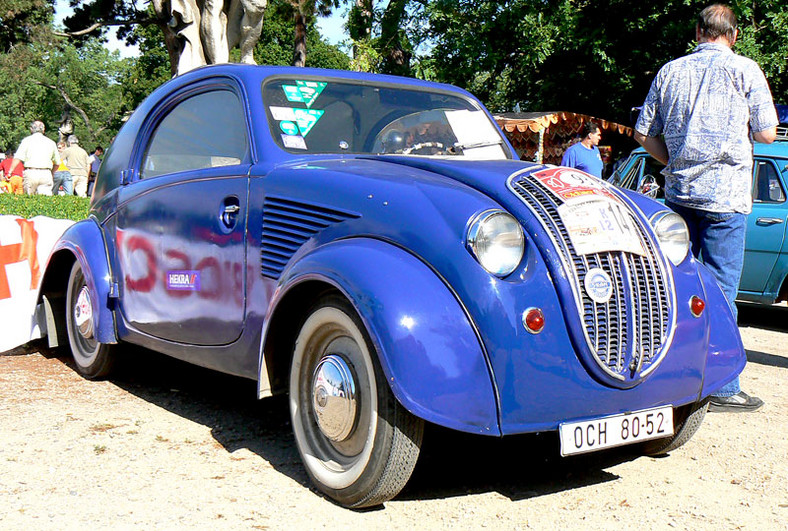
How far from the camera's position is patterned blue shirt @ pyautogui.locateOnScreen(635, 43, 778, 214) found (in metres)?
4.61

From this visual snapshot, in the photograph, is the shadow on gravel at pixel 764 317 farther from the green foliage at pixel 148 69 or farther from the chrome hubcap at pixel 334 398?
the green foliage at pixel 148 69

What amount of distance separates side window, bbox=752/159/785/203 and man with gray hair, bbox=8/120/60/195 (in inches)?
432

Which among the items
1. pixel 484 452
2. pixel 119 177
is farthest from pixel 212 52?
pixel 484 452

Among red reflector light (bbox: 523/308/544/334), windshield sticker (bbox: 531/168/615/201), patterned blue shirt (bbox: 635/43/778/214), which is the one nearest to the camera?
red reflector light (bbox: 523/308/544/334)

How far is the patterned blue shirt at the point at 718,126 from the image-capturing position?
4.61 meters

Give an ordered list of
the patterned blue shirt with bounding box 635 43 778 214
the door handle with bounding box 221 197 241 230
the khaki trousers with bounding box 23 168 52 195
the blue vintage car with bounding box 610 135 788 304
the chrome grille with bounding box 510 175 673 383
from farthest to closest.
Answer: the khaki trousers with bounding box 23 168 52 195
the blue vintage car with bounding box 610 135 788 304
the patterned blue shirt with bounding box 635 43 778 214
the door handle with bounding box 221 197 241 230
the chrome grille with bounding box 510 175 673 383

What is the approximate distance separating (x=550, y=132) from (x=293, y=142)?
15.7 m

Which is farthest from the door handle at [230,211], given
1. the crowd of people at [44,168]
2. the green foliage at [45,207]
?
the crowd of people at [44,168]

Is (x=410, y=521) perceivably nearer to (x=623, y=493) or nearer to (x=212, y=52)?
(x=623, y=493)

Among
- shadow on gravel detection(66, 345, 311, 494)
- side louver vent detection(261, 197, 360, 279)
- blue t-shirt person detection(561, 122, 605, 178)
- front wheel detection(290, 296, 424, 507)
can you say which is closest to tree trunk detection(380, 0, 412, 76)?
blue t-shirt person detection(561, 122, 605, 178)

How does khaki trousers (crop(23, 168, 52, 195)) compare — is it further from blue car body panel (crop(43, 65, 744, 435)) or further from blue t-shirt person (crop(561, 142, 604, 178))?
blue car body panel (crop(43, 65, 744, 435))

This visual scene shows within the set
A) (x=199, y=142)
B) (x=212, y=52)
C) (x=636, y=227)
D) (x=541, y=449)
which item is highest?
(x=212, y=52)

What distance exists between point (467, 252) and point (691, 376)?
105 centimetres

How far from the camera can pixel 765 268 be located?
8.09 m
